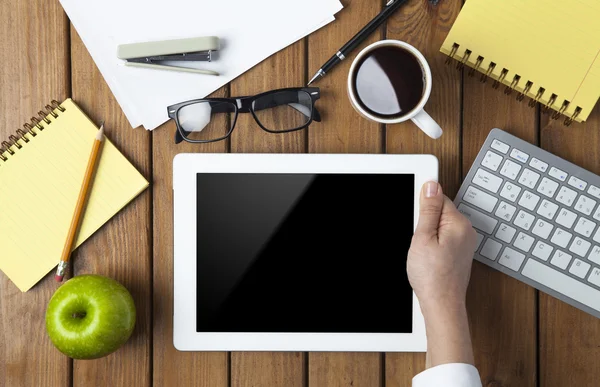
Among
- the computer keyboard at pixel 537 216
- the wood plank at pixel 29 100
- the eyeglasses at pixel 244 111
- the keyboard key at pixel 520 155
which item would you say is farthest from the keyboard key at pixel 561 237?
the wood plank at pixel 29 100

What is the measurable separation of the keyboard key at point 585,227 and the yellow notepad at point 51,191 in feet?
2.08

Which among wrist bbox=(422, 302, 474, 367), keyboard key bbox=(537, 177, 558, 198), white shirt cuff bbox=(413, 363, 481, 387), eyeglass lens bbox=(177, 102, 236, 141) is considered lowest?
white shirt cuff bbox=(413, 363, 481, 387)

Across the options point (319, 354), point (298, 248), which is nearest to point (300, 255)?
point (298, 248)

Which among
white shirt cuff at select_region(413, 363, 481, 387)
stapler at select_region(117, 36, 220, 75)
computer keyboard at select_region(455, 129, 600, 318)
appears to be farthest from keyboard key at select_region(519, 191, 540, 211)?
stapler at select_region(117, 36, 220, 75)

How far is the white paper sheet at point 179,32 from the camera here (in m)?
0.76

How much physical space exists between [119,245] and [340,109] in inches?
15.3

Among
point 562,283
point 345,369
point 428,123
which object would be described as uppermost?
point 428,123

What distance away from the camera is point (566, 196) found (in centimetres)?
75

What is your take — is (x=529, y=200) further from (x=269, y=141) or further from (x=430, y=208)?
(x=269, y=141)

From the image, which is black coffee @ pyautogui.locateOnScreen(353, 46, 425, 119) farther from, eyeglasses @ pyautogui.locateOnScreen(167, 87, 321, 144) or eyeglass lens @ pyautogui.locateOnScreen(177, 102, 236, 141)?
eyeglass lens @ pyautogui.locateOnScreen(177, 102, 236, 141)

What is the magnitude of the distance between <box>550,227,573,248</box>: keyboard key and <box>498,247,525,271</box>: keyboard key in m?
0.05

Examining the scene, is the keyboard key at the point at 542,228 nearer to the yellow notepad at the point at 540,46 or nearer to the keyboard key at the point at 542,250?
the keyboard key at the point at 542,250

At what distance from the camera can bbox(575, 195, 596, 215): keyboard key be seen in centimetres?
75

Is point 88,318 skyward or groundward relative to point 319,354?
skyward
